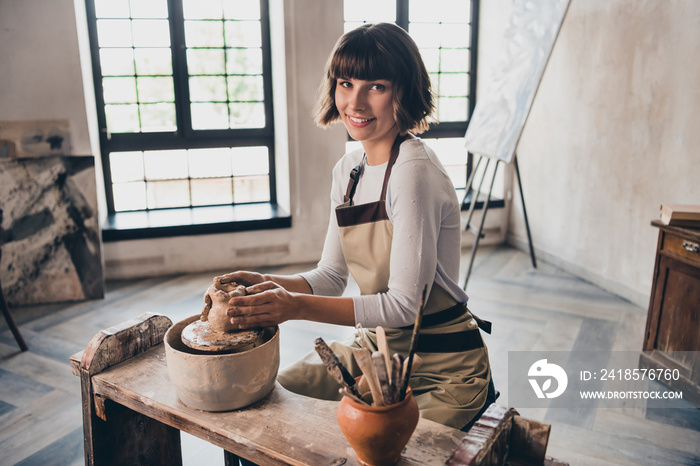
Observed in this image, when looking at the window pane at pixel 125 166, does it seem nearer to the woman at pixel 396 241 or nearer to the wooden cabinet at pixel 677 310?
the woman at pixel 396 241

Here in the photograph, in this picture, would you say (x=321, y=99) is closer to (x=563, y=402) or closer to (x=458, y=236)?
(x=458, y=236)

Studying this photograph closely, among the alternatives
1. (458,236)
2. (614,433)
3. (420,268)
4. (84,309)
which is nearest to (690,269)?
(614,433)

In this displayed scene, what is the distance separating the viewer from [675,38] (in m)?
3.20

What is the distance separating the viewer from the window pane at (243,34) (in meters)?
4.36

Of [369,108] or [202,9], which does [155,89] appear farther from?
[369,108]

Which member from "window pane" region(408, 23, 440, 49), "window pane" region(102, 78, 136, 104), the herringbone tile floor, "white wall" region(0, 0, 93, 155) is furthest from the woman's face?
"window pane" region(408, 23, 440, 49)

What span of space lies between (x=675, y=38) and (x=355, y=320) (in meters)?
3.03

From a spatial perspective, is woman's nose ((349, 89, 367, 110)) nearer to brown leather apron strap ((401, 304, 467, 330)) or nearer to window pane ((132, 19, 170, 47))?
brown leather apron strap ((401, 304, 467, 330))

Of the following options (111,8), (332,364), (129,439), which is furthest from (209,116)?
(332,364)

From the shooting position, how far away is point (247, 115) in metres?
4.57

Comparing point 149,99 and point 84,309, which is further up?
point 149,99

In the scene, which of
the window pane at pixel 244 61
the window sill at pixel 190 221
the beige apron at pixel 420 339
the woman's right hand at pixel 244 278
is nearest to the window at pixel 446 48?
the window pane at pixel 244 61

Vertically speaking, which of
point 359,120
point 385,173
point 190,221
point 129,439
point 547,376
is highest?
point 359,120

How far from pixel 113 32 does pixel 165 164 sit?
1.07m
